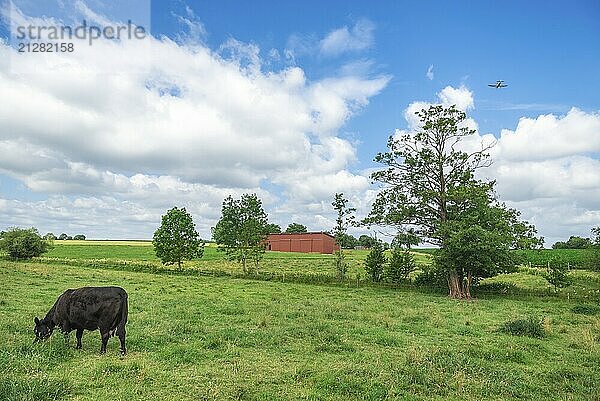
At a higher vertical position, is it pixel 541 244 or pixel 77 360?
pixel 541 244

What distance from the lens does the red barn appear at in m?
87.3

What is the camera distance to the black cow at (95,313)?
11430mm

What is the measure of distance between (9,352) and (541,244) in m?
28.4

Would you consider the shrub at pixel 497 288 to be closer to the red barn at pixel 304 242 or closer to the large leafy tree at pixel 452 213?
the large leafy tree at pixel 452 213

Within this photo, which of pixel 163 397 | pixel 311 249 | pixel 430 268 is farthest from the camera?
pixel 311 249

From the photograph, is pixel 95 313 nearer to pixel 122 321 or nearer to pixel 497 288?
pixel 122 321

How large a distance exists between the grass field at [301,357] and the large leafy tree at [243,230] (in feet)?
96.9

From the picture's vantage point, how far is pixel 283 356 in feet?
38.4

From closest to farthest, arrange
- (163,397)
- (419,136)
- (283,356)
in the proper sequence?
(163,397) → (283,356) → (419,136)

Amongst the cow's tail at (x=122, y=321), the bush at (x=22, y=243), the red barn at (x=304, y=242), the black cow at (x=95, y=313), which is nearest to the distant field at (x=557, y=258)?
the cow's tail at (x=122, y=321)

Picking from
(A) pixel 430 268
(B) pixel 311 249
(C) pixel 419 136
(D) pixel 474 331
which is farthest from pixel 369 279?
(B) pixel 311 249

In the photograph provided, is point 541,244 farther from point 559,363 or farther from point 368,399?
point 368,399

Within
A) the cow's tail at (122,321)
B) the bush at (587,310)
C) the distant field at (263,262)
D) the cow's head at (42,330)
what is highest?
the cow's tail at (122,321)

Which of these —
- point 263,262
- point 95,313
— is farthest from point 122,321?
point 263,262
